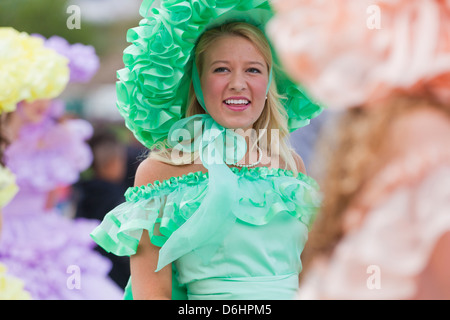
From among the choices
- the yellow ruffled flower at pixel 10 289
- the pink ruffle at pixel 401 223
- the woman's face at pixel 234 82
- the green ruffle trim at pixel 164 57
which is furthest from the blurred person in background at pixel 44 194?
the pink ruffle at pixel 401 223

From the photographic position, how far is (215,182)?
2.38 metres

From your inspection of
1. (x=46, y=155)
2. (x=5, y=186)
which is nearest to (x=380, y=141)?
(x=5, y=186)

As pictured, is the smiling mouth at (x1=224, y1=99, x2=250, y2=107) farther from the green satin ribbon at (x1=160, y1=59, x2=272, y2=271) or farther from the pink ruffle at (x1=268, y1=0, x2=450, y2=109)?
the pink ruffle at (x1=268, y1=0, x2=450, y2=109)

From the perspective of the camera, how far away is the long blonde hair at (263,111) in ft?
8.57

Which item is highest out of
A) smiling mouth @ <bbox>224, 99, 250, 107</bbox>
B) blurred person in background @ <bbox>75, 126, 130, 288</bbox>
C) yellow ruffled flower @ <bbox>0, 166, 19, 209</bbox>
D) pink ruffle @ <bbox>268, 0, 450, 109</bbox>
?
blurred person in background @ <bbox>75, 126, 130, 288</bbox>

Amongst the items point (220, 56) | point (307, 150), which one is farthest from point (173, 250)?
point (307, 150)

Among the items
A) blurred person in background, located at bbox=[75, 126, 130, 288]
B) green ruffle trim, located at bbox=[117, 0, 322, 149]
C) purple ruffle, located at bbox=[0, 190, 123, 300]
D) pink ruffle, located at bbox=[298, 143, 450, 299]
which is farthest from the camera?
blurred person in background, located at bbox=[75, 126, 130, 288]

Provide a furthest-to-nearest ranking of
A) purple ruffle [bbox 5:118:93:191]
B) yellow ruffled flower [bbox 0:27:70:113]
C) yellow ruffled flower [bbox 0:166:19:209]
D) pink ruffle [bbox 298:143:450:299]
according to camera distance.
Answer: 1. purple ruffle [bbox 5:118:93:191]
2. yellow ruffled flower [bbox 0:27:70:113]
3. yellow ruffled flower [bbox 0:166:19:209]
4. pink ruffle [bbox 298:143:450:299]

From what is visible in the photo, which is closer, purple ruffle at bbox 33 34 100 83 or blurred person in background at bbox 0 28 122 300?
blurred person in background at bbox 0 28 122 300

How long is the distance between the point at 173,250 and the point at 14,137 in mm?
1624

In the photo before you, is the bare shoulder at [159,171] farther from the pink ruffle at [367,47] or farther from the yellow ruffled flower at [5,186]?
the pink ruffle at [367,47]

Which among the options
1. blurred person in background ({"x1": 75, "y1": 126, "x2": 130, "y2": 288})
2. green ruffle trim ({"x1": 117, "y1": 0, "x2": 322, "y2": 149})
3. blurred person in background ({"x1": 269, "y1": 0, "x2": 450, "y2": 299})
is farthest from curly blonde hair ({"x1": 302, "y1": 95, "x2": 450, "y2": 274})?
blurred person in background ({"x1": 75, "y1": 126, "x2": 130, "y2": 288})

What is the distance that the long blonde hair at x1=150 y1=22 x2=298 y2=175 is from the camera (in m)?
2.61
